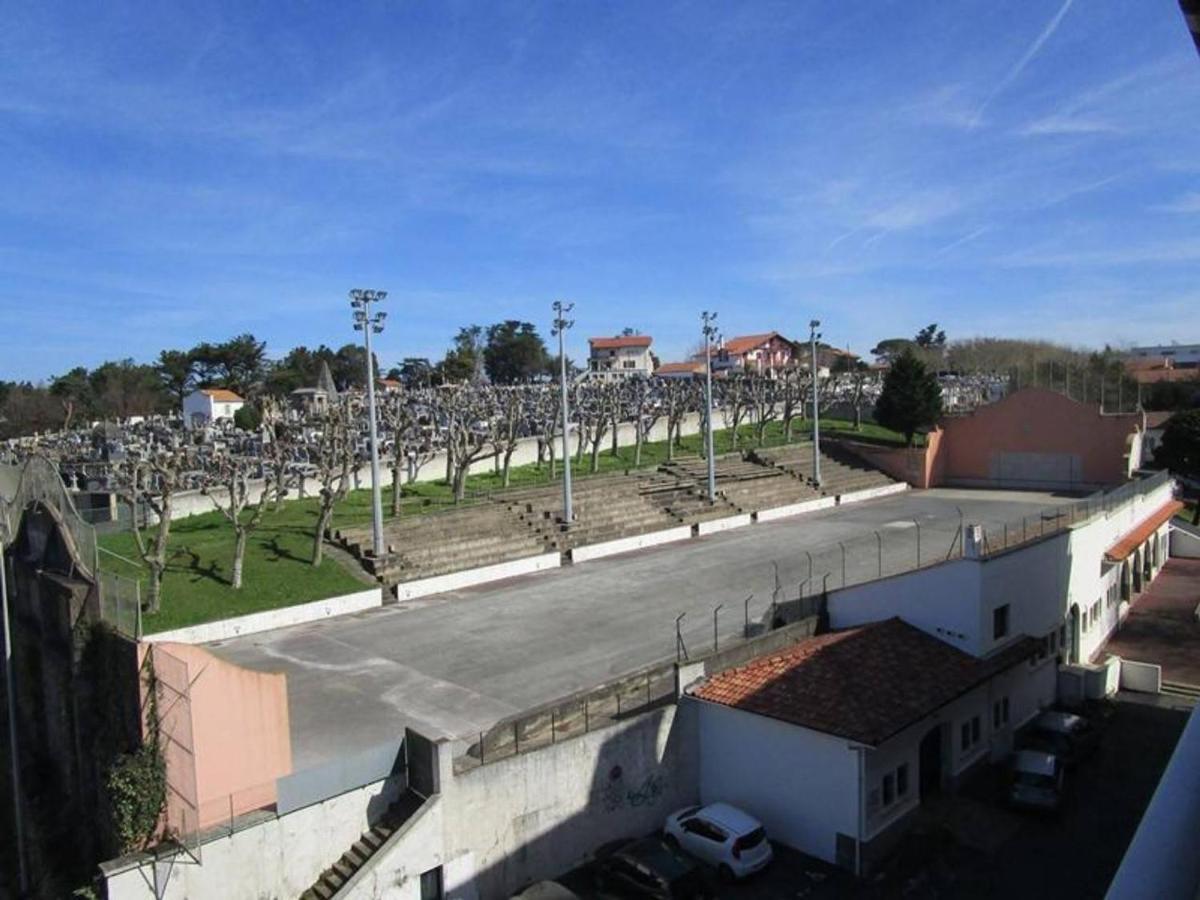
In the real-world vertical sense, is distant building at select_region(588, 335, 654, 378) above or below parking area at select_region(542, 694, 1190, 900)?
above

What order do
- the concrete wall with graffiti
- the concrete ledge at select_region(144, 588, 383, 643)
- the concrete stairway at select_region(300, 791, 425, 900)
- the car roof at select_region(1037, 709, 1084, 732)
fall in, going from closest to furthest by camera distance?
the concrete stairway at select_region(300, 791, 425, 900)
the concrete wall with graffiti
the car roof at select_region(1037, 709, 1084, 732)
the concrete ledge at select_region(144, 588, 383, 643)

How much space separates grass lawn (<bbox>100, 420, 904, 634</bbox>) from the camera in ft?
72.7

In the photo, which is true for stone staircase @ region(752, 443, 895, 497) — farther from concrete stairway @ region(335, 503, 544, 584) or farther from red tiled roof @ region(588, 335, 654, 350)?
red tiled roof @ region(588, 335, 654, 350)

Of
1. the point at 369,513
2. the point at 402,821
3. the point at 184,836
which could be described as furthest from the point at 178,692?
the point at 369,513

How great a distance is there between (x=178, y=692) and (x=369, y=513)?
17926mm

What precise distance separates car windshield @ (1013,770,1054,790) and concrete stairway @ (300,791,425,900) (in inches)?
406

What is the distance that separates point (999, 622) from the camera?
57.0 ft

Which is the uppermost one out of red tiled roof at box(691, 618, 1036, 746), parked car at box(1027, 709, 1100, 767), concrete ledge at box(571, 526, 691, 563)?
red tiled roof at box(691, 618, 1036, 746)

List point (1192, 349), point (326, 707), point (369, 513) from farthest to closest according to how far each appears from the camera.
Result: point (1192, 349)
point (369, 513)
point (326, 707)

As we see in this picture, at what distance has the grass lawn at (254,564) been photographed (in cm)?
2217

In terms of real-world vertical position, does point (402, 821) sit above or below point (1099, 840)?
above

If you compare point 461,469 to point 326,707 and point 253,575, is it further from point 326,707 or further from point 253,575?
point 326,707

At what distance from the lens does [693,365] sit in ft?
347

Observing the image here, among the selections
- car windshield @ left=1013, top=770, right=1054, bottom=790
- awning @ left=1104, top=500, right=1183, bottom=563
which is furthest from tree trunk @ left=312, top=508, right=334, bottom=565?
awning @ left=1104, top=500, right=1183, bottom=563
